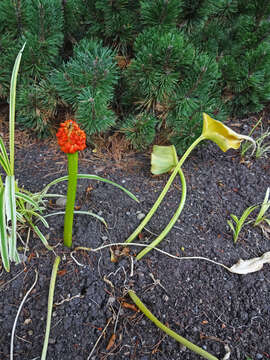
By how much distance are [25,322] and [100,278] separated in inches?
10.6

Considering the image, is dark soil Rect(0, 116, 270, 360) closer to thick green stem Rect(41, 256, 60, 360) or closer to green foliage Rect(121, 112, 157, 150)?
thick green stem Rect(41, 256, 60, 360)

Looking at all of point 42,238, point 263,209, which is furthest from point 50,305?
point 263,209

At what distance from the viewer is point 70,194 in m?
1.05

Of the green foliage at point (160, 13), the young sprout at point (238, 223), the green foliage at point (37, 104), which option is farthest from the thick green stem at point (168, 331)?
the green foliage at point (160, 13)

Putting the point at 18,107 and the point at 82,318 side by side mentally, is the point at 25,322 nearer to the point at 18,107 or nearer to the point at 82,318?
the point at 82,318

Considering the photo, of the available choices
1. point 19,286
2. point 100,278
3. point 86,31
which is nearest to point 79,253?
point 100,278

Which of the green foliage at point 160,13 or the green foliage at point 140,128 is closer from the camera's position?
the green foliage at point 160,13

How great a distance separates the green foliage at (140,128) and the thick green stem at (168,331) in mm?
776

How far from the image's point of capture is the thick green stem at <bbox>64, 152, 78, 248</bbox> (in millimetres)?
967

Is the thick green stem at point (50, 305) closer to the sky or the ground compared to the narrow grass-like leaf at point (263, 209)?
closer to the ground

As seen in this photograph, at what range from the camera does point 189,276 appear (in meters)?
1.21

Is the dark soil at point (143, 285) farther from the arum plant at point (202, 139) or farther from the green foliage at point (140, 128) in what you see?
the green foliage at point (140, 128)

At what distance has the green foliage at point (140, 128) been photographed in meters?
1.59

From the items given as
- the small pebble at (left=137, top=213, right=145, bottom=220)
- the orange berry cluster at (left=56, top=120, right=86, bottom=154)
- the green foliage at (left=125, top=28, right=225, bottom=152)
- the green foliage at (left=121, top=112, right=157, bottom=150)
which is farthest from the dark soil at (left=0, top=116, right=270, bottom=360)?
the orange berry cluster at (left=56, top=120, right=86, bottom=154)
